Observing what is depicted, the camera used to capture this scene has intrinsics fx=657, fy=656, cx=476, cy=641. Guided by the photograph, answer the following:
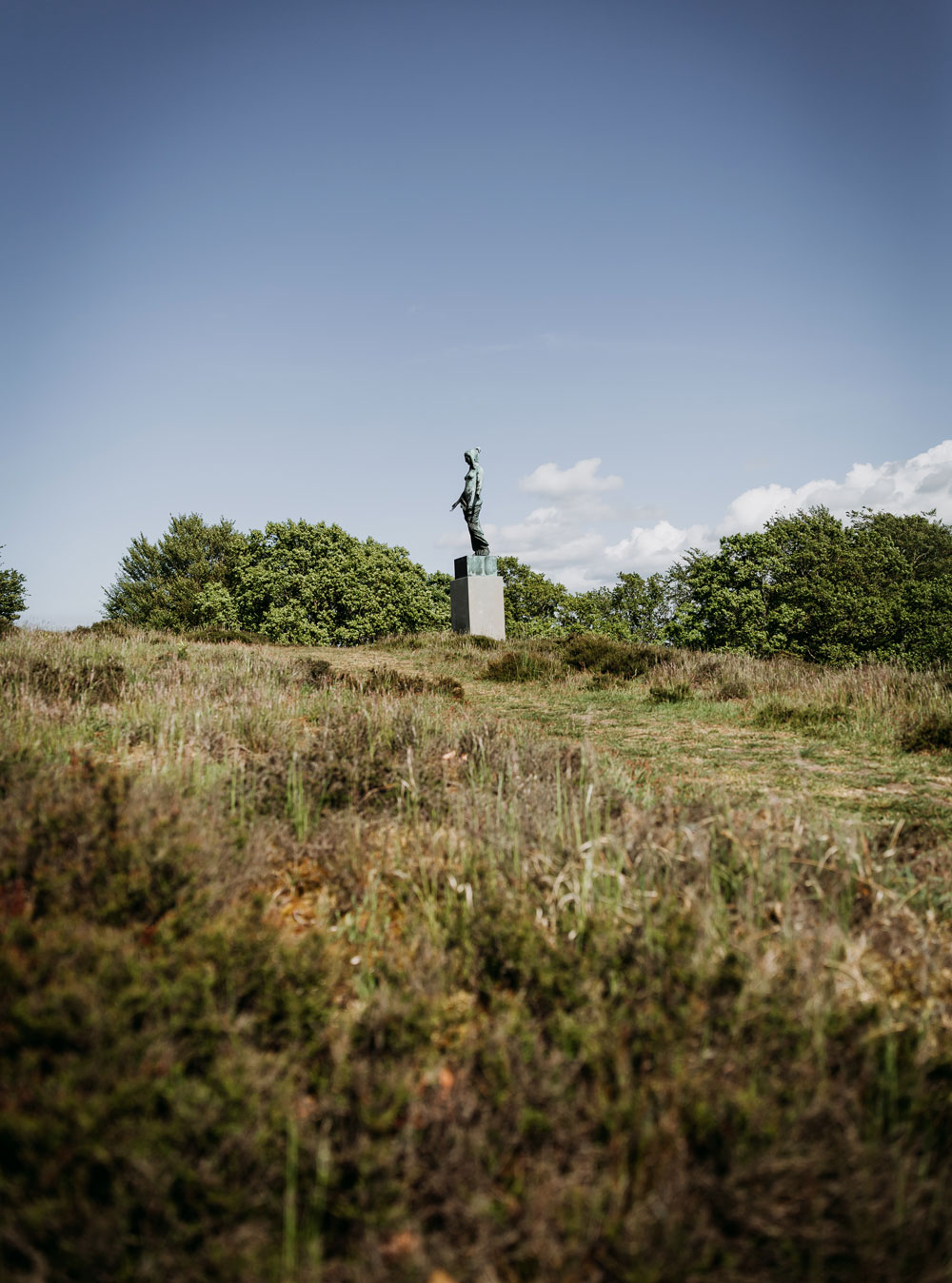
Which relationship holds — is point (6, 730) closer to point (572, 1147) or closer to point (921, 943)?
point (572, 1147)

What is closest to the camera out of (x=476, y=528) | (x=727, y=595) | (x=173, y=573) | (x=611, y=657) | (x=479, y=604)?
(x=611, y=657)

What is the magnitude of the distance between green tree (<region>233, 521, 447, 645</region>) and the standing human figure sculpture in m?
11.3

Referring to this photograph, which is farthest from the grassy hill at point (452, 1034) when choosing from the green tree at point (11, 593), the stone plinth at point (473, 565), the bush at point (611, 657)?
the green tree at point (11, 593)

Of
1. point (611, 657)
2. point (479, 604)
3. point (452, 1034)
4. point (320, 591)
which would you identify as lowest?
point (452, 1034)

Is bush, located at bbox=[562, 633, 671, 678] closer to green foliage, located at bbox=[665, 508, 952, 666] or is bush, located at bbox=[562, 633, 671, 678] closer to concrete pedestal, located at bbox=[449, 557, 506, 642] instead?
concrete pedestal, located at bbox=[449, 557, 506, 642]

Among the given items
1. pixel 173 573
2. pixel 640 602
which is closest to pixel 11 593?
pixel 173 573

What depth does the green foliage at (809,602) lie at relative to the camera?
95.0 feet

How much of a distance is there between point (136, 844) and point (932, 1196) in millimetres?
2780

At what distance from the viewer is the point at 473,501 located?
22531mm

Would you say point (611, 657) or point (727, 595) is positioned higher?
point (727, 595)

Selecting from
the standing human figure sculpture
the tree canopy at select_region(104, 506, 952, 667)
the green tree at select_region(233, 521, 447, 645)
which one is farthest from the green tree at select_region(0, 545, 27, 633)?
the standing human figure sculpture

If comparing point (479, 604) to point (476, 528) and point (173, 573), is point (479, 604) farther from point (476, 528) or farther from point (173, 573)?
point (173, 573)

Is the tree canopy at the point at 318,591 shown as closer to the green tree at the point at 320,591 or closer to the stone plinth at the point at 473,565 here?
the green tree at the point at 320,591

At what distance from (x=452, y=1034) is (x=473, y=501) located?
21156 mm
